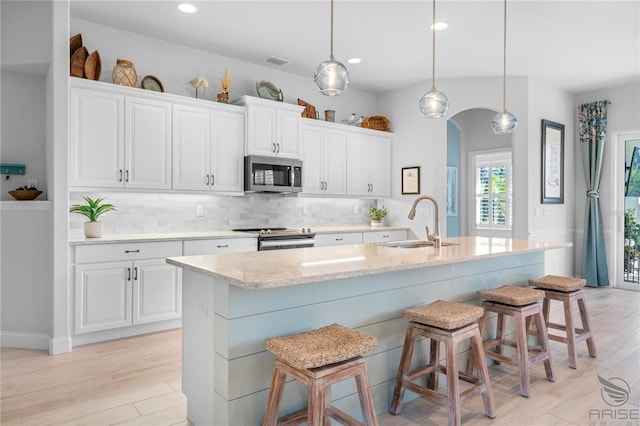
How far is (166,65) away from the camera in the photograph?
14.6 feet

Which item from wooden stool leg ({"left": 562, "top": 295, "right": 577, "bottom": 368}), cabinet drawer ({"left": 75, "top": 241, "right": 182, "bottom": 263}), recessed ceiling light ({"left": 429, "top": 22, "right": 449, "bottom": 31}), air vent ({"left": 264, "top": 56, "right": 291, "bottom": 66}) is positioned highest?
air vent ({"left": 264, "top": 56, "right": 291, "bottom": 66})

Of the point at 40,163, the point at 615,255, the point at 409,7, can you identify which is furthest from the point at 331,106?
the point at 615,255

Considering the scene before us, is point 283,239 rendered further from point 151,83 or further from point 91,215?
point 151,83

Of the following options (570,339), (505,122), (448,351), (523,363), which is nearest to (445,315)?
(448,351)

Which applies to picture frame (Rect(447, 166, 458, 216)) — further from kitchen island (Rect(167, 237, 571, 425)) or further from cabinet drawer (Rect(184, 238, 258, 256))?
kitchen island (Rect(167, 237, 571, 425))

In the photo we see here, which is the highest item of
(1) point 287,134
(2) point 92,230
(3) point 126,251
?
(1) point 287,134

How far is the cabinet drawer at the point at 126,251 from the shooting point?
3484 mm

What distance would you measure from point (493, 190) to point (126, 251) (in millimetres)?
6000

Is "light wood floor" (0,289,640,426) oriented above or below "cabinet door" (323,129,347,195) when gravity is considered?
below

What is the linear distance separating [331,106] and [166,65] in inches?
91.4

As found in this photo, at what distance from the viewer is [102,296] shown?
3564 mm

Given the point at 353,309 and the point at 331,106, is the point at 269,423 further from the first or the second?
the point at 331,106

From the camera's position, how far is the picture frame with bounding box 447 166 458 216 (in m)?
7.39

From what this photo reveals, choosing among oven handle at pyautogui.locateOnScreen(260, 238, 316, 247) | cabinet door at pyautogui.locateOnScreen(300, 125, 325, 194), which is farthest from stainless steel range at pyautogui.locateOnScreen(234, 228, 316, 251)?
cabinet door at pyautogui.locateOnScreen(300, 125, 325, 194)
